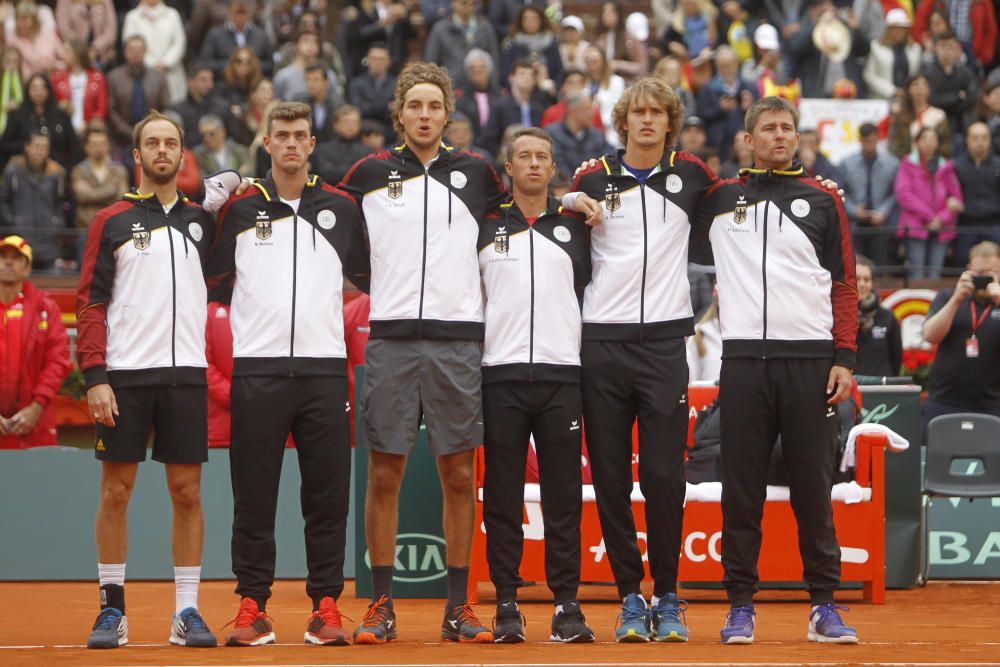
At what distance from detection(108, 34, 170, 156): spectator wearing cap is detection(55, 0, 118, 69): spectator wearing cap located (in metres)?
1.05

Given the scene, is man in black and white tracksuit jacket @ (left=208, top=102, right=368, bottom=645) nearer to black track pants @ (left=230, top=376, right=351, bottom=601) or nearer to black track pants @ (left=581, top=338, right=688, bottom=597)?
black track pants @ (left=230, top=376, right=351, bottom=601)

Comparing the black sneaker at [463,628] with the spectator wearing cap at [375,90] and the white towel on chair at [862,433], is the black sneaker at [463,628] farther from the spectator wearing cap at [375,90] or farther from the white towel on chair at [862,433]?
the spectator wearing cap at [375,90]

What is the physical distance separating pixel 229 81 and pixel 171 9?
1728 millimetres

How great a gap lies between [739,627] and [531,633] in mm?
1155

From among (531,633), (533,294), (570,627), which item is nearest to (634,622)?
(570,627)

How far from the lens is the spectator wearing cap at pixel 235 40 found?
725 inches

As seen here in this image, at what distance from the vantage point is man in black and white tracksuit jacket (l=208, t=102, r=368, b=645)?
754 cm

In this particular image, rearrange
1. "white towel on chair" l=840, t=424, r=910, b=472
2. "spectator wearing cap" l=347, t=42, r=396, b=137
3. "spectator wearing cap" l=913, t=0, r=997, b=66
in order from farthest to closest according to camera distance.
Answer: "spectator wearing cap" l=913, t=0, r=997, b=66 < "spectator wearing cap" l=347, t=42, r=396, b=137 < "white towel on chair" l=840, t=424, r=910, b=472

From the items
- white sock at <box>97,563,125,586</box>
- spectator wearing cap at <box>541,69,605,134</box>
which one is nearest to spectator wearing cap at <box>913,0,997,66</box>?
spectator wearing cap at <box>541,69,605,134</box>

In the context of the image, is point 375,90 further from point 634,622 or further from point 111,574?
point 634,622

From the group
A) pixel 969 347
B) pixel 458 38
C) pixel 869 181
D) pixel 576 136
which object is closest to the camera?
pixel 969 347

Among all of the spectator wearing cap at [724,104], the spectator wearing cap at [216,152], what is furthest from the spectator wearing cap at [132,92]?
the spectator wearing cap at [724,104]

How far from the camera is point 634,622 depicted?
745cm

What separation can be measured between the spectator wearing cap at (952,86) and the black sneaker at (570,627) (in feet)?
40.3
